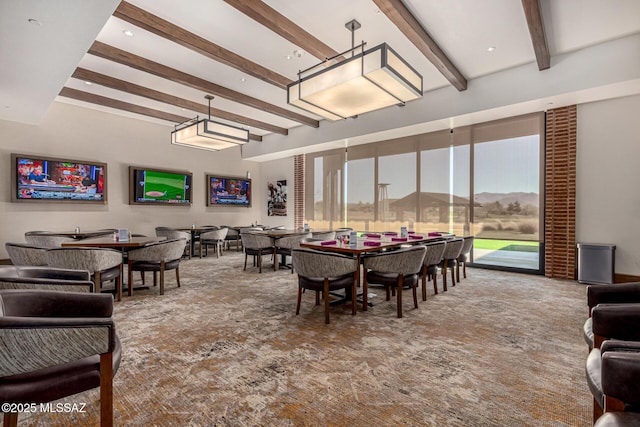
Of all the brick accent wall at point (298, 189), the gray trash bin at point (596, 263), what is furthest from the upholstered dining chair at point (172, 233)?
the gray trash bin at point (596, 263)

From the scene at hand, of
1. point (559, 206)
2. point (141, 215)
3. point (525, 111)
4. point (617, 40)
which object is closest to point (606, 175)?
point (559, 206)

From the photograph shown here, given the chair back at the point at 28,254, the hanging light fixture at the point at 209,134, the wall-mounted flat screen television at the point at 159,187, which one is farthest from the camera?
the wall-mounted flat screen television at the point at 159,187

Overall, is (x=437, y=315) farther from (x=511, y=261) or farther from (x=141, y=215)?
(x=141, y=215)

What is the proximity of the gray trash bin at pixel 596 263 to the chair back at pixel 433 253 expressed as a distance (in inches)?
114

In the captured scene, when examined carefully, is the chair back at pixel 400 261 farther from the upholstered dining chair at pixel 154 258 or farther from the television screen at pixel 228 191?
the television screen at pixel 228 191

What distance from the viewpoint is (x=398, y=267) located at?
134 inches

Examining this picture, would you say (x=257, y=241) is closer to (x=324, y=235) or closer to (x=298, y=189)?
(x=324, y=235)

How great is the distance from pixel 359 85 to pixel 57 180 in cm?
692

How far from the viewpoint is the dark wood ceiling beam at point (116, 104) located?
6031 millimetres

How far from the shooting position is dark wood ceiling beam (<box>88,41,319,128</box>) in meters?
4.35

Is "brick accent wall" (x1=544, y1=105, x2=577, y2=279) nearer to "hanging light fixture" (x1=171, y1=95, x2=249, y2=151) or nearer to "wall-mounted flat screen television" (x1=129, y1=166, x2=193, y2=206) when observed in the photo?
"hanging light fixture" (x1=171, y1=95, x2=249, y2=151)

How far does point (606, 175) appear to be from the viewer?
5.07m

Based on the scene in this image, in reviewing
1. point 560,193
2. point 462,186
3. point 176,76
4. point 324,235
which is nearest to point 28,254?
point 176,76

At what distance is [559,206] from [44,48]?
777 cm
